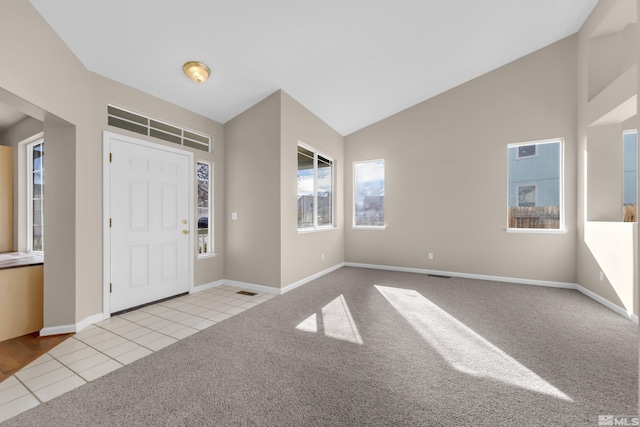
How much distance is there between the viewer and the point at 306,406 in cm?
166

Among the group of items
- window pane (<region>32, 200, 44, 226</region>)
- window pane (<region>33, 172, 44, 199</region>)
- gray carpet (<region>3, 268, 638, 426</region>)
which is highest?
window pane (<region>33, 172, 44, 199</region>)

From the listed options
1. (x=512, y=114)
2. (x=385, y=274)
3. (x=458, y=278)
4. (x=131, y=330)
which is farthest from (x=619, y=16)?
(x=131, y=330)

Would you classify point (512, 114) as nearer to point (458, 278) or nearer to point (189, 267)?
point (458, 278)

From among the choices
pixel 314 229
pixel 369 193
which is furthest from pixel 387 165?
pixel 314 229

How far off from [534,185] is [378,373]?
14.6ft

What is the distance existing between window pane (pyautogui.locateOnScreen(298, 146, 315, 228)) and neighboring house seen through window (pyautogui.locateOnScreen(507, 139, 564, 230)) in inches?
141

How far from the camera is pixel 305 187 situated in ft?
16.2

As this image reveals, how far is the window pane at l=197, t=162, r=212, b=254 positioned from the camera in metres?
→ 4.25

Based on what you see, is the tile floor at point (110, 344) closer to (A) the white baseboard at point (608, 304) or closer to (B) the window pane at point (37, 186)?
(B) the window pane at point (37, 186)

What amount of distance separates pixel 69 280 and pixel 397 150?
5.53 metres

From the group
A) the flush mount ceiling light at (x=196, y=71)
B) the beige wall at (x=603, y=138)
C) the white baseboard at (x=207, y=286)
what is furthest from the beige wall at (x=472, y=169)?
the flush mount ceiling light at (x=196, y=71)

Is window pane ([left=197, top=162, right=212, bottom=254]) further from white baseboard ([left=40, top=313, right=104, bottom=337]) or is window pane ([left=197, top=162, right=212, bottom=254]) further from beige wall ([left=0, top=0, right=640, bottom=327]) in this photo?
white baseboard ([left=40, top=313, right=104, bottom=337])

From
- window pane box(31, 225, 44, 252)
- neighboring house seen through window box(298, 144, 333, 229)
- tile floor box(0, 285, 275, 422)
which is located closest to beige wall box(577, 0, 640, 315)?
neighboring house seen through window box(298, 144, 333, 229)

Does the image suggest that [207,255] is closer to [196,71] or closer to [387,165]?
[196,71]
